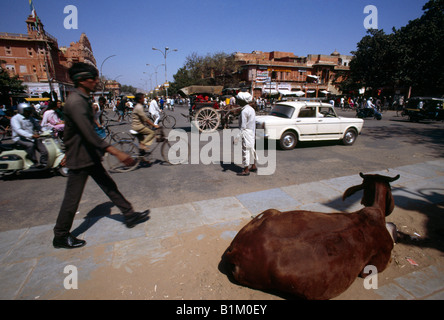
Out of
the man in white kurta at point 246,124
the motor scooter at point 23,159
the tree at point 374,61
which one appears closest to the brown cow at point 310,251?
the man in white kurta at point 246,124

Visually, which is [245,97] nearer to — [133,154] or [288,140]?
[133,154]

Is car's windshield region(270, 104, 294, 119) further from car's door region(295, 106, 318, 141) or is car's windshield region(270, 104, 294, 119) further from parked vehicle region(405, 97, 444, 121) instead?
parked vehicle region(405, 97, 444, 121)

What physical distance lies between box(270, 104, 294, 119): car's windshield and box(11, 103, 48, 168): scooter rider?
7.35 metres

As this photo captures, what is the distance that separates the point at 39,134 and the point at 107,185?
4223 mm

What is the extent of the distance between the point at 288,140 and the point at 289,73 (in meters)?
41.3

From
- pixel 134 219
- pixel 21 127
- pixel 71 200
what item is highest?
pixel 21 127

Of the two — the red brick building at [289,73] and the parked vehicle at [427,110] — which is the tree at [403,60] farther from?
the parked vehicle at [427,110]

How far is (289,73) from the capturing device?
45094mm

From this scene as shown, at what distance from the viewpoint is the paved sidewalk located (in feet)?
7.70

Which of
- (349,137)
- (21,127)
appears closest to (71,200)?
(21,127)

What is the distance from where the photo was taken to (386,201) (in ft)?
8.04
